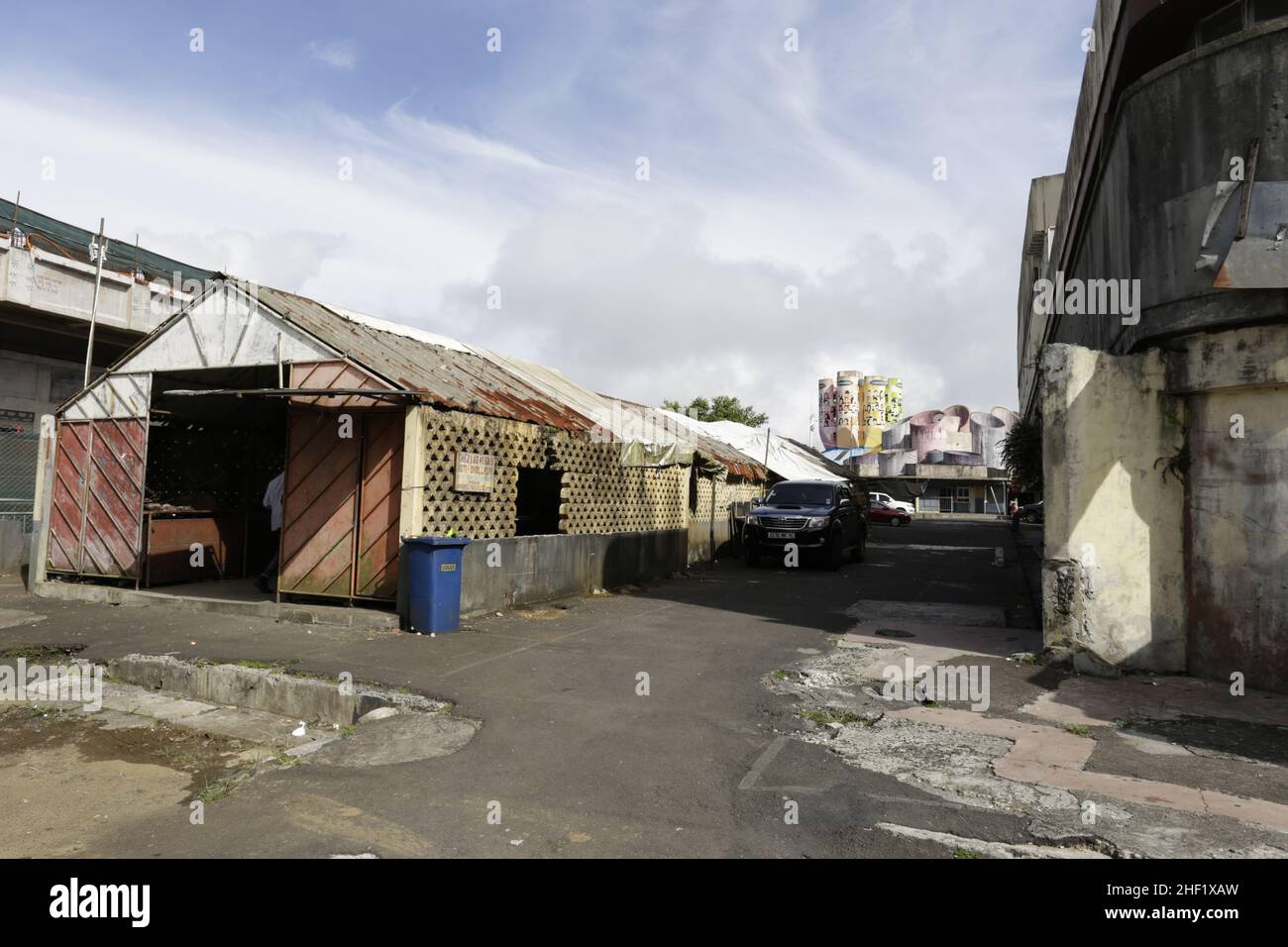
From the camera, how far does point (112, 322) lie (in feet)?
61.6

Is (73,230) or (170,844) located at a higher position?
(73,230)

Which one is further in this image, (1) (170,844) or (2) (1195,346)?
(2) (1195,346)

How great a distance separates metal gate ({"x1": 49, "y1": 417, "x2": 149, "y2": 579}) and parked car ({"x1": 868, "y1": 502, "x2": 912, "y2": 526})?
3546 cm

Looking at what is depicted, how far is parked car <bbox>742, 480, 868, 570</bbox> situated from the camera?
56.3 feet

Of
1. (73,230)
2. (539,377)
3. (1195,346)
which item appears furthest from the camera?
(73,230)

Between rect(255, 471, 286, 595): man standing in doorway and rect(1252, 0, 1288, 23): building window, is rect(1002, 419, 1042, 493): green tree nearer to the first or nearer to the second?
rect(1252, 0, 1288, 23): building window

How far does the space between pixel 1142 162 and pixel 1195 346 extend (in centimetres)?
206

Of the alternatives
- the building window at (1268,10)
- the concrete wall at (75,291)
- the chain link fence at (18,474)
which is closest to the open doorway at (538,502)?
the chain link fence at (18,474)

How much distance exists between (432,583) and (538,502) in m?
7.29

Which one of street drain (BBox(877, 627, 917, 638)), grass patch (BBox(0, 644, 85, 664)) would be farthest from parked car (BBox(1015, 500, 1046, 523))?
grass patch (BBox(0, 644, 85, 664))

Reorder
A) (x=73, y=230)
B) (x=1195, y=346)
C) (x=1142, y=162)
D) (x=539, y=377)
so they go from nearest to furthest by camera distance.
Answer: (x=1195, y=346) → (x=1142, y=162) → (x=539, y=377) → (x=73, y=230)

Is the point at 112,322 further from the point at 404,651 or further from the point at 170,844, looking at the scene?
the point at 170,844
